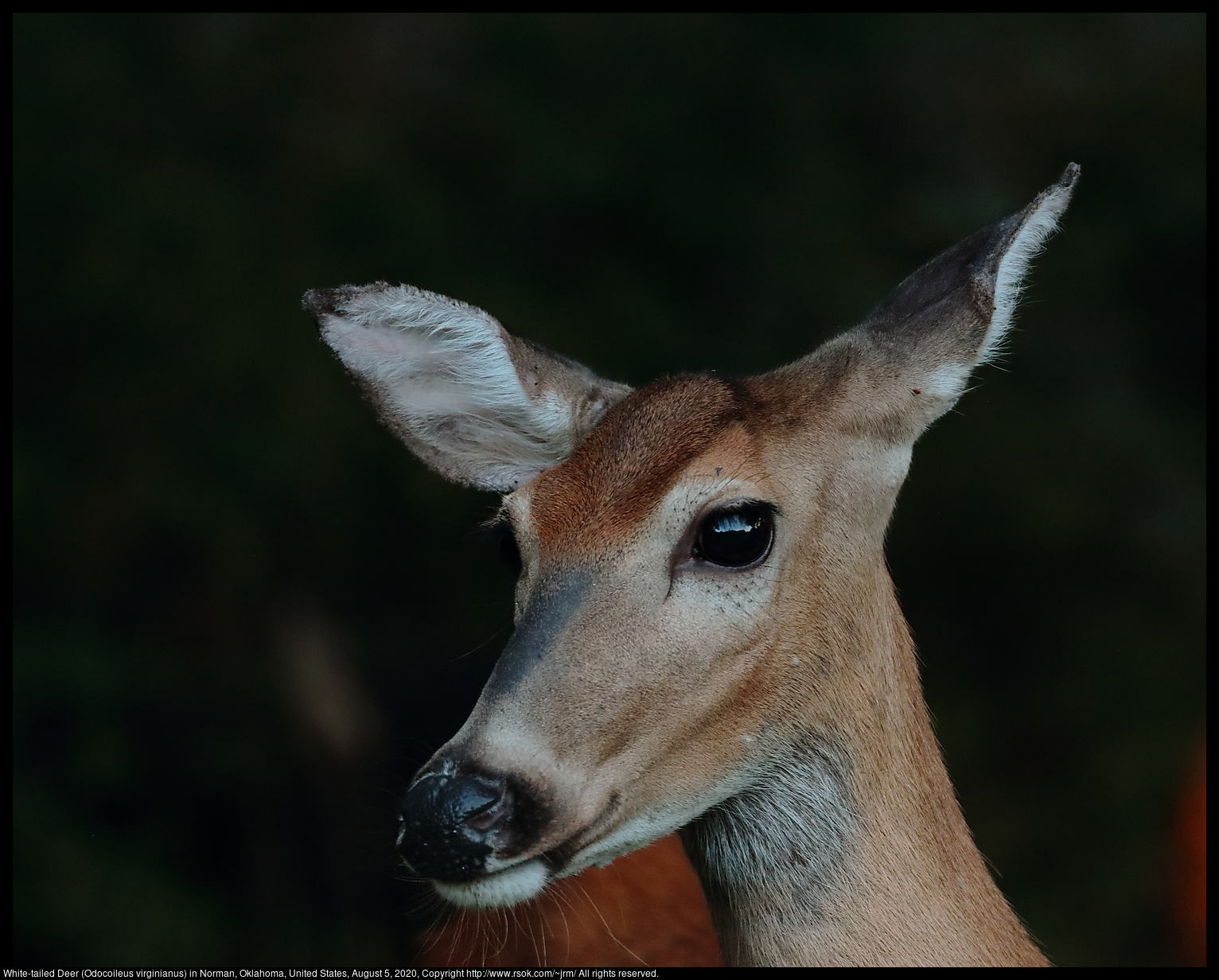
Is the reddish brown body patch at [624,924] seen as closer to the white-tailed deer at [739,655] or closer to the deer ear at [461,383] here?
the white-tailed deer at [739,655]

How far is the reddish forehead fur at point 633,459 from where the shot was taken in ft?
8.48

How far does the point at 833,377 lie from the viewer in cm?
284

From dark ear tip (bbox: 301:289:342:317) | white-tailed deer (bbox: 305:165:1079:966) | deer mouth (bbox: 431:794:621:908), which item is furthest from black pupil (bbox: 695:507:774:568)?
dark ear tip (bbox: 301:289:342:317)

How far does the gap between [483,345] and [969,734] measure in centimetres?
410

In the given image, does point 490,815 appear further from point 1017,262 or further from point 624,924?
point 624,924

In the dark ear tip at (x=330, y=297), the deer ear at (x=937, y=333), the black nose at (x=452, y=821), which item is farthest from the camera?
the dark ear tip at (x=330, y=297)

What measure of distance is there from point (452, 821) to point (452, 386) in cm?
120

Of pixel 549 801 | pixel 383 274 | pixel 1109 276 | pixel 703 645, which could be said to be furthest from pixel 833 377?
pixel 1109 276

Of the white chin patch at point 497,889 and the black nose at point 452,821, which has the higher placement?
the black nose at point 452,821

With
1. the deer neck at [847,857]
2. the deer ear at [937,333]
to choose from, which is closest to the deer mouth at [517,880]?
the deer neck at [847,857]

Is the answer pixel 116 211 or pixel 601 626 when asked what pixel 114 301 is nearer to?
pixel 116 211

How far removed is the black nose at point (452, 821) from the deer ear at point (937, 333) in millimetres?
1128

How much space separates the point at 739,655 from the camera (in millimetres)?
2543

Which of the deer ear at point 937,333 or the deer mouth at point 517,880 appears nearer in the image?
the deer mouth at point 517,880
